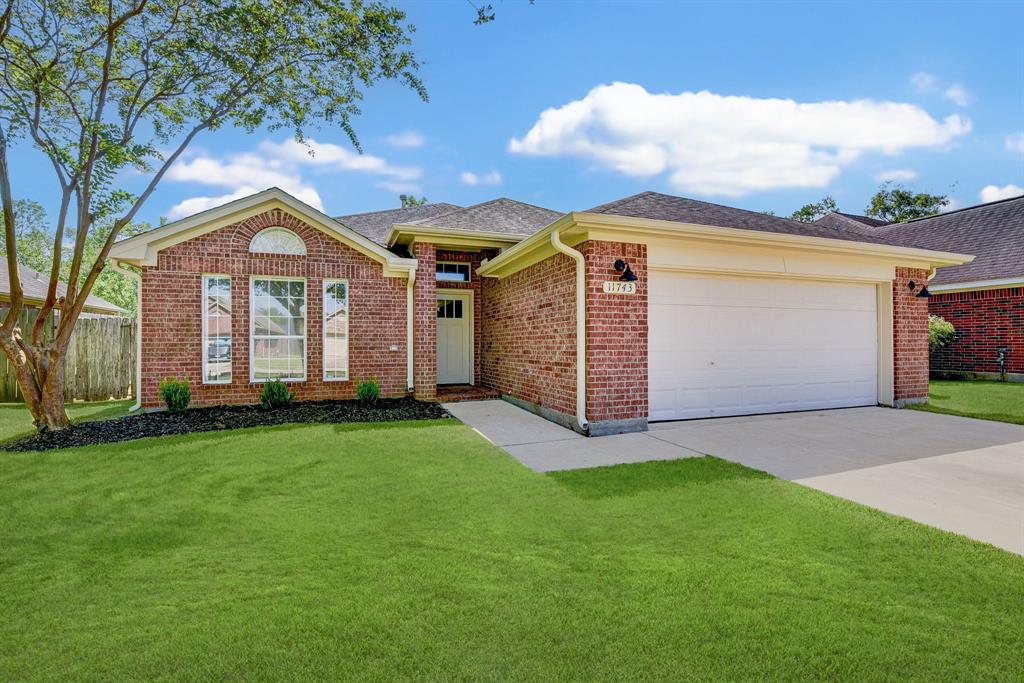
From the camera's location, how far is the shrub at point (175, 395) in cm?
857

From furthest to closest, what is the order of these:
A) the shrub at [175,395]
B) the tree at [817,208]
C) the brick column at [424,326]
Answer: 1. the tree at [817,208]
2. the brick column at [424,326]
3. the shrub at [175,395]

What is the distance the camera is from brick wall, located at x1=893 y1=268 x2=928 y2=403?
9.16 m

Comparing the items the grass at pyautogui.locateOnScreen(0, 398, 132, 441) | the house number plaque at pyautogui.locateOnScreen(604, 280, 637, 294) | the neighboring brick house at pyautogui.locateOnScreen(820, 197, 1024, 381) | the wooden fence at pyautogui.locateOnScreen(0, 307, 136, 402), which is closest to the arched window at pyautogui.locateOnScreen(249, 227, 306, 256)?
the grass at pyautogui.locateOnScreen(0, 398, 132, 441)

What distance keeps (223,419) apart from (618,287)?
21.7 ft

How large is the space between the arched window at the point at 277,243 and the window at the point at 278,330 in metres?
0.56

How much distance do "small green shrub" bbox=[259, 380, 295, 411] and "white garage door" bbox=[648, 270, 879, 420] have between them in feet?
21.6

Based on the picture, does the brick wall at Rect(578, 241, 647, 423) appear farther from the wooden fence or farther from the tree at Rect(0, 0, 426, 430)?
the wooden fence

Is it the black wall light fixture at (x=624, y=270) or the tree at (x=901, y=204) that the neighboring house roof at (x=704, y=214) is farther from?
the tree at (x=901, y=204)

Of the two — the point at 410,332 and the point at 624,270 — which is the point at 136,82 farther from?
the point at 624,270

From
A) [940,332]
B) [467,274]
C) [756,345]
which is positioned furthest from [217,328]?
[940,332]

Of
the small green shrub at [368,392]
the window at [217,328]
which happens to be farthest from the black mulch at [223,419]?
the window at [217,328]

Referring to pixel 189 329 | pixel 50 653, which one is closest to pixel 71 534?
pixel 50 653

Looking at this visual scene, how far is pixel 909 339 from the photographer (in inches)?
365

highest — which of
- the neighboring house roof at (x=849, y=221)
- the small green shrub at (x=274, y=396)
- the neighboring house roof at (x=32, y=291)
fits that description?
the neighboring house roof at (x=849, y=221)
